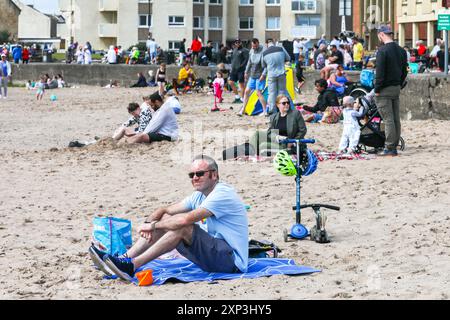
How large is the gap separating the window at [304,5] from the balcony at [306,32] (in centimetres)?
152

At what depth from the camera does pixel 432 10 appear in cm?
5697

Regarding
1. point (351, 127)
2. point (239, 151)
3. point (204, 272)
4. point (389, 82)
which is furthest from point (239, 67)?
point (204, 272)

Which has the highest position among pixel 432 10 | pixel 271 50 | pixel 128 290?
pixel 432 10

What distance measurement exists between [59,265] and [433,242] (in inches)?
127

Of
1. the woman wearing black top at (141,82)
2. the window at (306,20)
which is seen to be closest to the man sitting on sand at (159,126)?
the woman wearing black top at (141,82)

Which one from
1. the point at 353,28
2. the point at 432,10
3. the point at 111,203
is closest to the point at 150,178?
the point at 111,203

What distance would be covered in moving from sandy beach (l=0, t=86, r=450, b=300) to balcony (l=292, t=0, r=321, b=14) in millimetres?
67772

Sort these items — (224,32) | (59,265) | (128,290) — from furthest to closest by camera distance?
1. (224,32)
2. (59,265)
3. (128,290)

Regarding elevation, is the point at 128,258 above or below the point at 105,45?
below

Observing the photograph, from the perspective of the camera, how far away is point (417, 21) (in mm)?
59938

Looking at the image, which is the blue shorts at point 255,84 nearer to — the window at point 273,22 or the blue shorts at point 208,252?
the blue shorts at point 208,252
